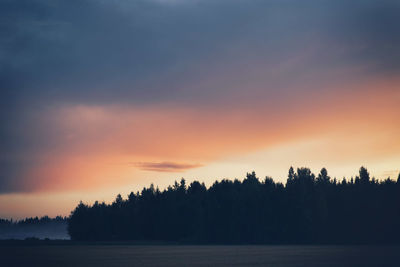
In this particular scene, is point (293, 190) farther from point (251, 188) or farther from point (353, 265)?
point (353, 265)

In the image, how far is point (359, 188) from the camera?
169 meters

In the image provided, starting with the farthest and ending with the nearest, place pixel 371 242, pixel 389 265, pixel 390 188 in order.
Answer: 1. pixel 390 188
2. pixel 371 242
3. pixel 389 265

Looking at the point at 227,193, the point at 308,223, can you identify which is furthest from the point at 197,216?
the point at 308,223

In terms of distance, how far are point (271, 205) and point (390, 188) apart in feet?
144

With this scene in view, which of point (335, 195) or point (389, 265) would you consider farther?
point (335, 195)

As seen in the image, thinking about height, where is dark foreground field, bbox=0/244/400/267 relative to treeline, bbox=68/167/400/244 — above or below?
below

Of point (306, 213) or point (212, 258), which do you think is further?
point (306, 213)

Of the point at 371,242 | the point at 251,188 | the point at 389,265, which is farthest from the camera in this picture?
the point at 251,188

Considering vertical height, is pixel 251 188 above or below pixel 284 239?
above

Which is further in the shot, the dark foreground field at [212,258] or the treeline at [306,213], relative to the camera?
the treeline at [306,213]

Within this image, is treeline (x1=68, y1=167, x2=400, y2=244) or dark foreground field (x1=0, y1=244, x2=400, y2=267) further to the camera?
treeline (x1=68, y1=167, x2=400, y2=244)

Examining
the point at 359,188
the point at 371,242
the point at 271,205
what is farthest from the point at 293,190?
the point at 371,242

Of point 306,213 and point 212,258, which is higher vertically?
point 306,213

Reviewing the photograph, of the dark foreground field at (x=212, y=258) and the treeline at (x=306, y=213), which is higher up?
the treeline at (x=306, y=213)
